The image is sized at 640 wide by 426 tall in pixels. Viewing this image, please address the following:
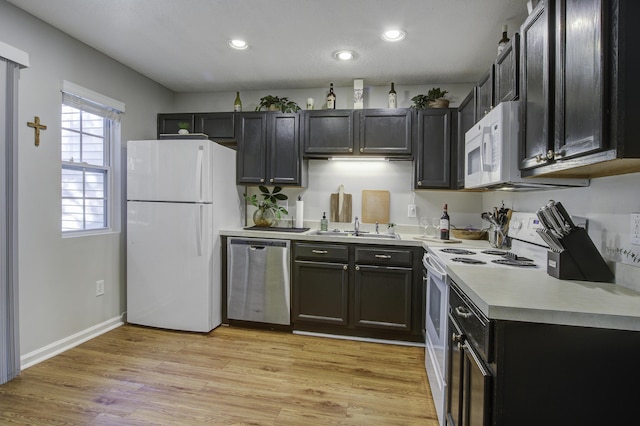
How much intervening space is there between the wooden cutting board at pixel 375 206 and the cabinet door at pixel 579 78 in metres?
2.18

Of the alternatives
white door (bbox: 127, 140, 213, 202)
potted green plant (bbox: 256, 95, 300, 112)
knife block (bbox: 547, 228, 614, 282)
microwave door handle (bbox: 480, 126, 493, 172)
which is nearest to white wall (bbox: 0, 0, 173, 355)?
white door (bbox: 127, 140, 213, 202)

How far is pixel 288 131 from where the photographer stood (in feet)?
10.9

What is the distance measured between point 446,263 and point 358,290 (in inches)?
47.7

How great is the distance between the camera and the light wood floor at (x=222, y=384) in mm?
1858

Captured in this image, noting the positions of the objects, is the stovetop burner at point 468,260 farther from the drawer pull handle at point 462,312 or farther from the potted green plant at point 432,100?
the potted green plant at point 432,100

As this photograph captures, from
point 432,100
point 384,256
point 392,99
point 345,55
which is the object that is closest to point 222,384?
point 384,256

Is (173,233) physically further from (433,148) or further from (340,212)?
(433,148)

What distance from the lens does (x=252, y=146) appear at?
3395 mm

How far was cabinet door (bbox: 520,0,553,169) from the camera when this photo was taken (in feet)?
4.44

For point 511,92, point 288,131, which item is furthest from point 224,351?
point 511,92

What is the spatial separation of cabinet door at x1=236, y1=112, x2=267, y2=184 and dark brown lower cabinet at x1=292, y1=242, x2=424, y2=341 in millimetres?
933

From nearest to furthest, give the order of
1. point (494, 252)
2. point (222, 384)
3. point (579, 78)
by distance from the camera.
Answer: point (579, 78) → point (222, 384) → point (494, 252)

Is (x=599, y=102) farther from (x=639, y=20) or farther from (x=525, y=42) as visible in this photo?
(x=525, y=42)

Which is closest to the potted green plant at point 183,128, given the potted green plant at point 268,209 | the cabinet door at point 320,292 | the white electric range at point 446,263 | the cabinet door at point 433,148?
the potted green plant at point 268,209
